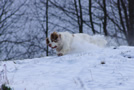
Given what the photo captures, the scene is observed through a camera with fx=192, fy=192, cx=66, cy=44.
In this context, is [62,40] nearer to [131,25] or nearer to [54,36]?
[54,36]

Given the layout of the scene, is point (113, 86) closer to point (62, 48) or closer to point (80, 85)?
point (80, 85)

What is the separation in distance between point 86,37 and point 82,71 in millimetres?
4996

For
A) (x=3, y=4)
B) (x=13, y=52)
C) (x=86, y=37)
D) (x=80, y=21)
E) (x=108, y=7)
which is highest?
(x=3, y=4)

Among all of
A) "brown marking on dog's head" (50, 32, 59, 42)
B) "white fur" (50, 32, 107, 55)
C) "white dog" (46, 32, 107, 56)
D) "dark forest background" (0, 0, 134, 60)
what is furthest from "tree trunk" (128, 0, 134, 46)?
"brown marking on dog's head" (50, 32, 59, 42)

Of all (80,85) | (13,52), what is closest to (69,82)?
(80,85)

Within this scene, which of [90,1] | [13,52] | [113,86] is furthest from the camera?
[13,52]

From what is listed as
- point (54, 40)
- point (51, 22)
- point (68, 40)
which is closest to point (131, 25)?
point (51, 22)

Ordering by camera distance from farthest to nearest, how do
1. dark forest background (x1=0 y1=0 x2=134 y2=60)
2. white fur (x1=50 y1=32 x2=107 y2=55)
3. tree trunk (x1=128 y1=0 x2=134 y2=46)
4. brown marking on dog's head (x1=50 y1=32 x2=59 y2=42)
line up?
dark forest background (x1=0 y1=0 x2=134 y2=60)
tree trunk (x1=128 y1=0 x2=134 y2=46)
white fur (x1=50 y1=32 x2=107 y2=55)
brown marking on dog's head (x1=50 y1=32 x2=59 y2=42)

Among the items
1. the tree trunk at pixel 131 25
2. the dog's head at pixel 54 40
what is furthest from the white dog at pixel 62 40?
the tree trunk at pixel 131 25

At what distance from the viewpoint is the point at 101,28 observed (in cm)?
1980

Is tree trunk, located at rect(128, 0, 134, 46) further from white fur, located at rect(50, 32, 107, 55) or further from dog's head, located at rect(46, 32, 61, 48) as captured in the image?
dog's head, located at rect(46, 32, 61, 48)

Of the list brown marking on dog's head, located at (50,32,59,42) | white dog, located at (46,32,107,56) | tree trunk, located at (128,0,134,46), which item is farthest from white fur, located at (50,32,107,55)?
tree trunk, located at (128,0,134,46)

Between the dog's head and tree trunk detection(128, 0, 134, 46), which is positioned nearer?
the dog's head

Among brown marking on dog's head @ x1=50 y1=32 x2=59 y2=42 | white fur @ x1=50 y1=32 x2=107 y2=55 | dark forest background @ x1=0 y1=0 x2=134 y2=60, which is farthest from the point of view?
dark forest background @ x1=0 y1=0 x2=134 y2=60
